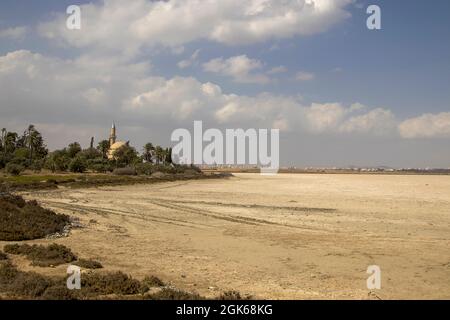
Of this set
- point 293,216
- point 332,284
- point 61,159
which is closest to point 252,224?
point 293,216

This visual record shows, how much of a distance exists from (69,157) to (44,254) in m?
95.4

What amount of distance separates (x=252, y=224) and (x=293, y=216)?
4.88 m

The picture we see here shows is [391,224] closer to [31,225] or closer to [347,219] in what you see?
[347,219]

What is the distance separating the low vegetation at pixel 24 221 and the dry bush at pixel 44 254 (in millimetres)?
2264

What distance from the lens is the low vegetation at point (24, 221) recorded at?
1673cm

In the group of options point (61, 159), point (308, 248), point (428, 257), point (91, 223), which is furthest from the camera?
point (61, 159)

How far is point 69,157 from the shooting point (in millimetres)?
103125

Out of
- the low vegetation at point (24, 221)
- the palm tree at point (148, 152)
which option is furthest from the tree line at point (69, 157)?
the low vegetation at point (24, 221)

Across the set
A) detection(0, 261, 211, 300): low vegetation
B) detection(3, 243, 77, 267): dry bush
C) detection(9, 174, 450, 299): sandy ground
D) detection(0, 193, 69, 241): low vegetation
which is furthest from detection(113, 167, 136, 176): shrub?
detection(0, 261, 211, 300): low vegetation

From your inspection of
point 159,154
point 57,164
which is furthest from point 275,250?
point 159,154

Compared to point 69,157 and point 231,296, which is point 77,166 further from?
point 231,296

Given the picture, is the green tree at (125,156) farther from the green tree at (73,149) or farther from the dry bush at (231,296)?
the dry bush at (231,296)

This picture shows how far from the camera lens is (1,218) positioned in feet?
60.4

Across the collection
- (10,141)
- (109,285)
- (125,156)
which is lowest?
(109,285)
